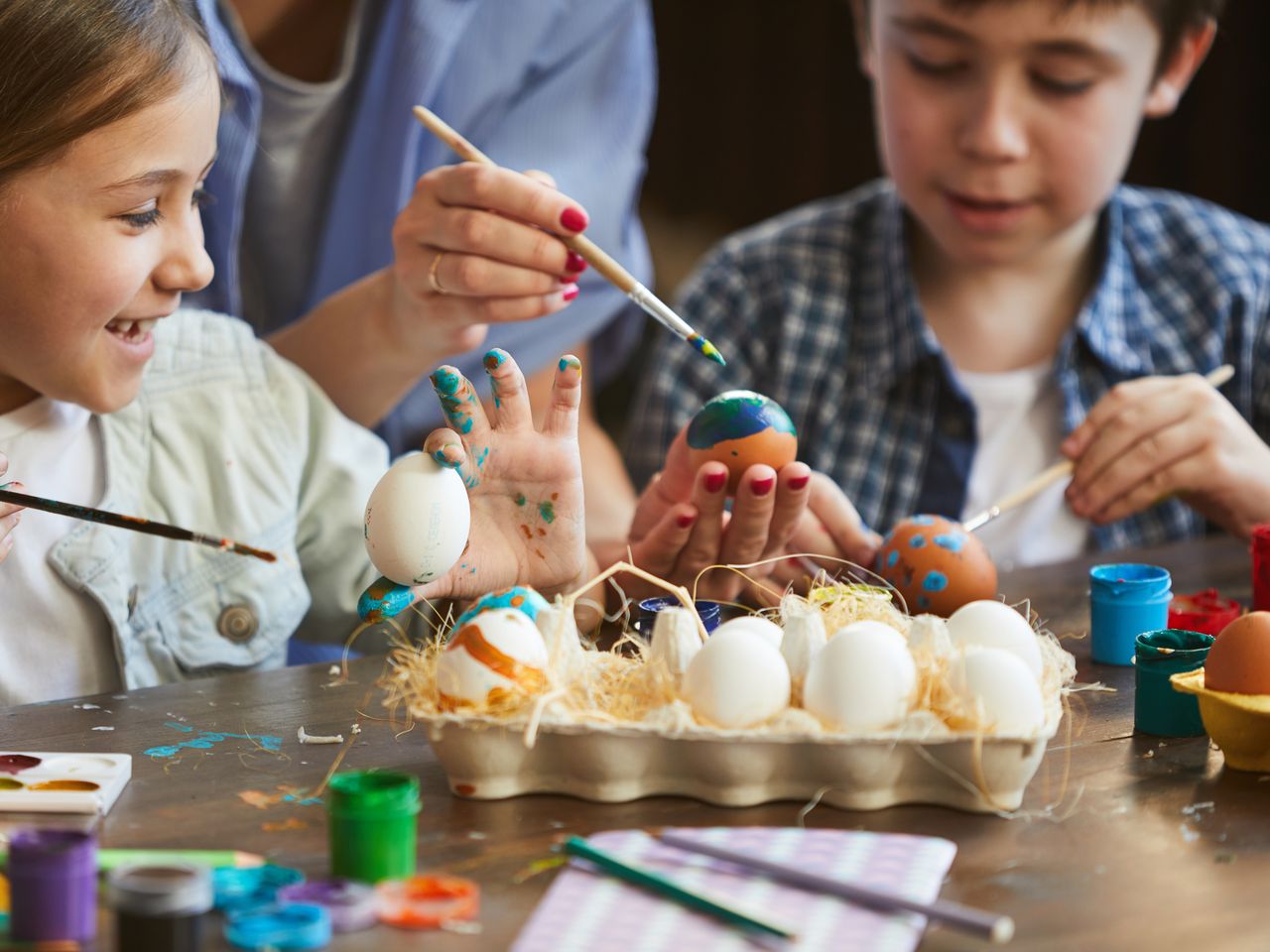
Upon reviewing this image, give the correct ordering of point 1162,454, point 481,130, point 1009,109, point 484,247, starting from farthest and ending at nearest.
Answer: point 481,130 < point 1009,109 < point 1162,454 < point 484,247

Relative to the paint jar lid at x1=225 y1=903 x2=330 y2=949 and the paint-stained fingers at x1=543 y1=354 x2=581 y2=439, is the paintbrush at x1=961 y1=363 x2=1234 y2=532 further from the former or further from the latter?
the paint jar lid at x1=225 y1=903 x2=330 y2=949

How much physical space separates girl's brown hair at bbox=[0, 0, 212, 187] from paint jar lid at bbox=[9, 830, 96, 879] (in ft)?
2.02

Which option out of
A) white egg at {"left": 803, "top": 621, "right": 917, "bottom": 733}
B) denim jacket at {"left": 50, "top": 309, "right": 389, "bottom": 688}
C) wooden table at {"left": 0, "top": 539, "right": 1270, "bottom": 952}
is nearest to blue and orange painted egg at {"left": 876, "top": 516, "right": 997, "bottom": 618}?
wooden table at {"left": 0, "top": 539, "right": 1270, "bottom": 952}

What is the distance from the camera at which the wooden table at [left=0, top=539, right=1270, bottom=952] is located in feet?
2.32

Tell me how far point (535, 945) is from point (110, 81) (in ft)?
2.52

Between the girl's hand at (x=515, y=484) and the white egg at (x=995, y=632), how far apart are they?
1.04ft

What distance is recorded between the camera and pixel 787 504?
1.19 m

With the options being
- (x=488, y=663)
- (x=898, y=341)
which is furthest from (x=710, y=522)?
(x=898, y=341)

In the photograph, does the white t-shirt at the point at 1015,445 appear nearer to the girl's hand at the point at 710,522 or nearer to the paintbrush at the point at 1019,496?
the paintbrush at the point at 1019,496

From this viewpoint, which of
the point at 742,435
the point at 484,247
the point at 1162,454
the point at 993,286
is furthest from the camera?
the point at 993,286

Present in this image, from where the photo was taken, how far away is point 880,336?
1.89 meters

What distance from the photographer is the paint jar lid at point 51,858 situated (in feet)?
2.14

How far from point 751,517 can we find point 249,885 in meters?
0.56

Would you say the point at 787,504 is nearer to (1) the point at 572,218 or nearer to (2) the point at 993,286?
(1) the point at 572,218
